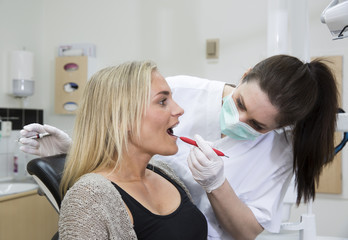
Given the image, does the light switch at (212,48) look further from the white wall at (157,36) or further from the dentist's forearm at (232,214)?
the dentist's forearm at (232,214)

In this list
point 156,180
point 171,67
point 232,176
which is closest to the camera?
point 156,180

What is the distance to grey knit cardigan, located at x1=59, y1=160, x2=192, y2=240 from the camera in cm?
91

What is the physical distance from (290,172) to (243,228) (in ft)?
1.10

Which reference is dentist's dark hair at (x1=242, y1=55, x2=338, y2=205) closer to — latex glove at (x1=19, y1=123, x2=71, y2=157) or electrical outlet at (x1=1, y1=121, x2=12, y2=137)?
latex glove at (x1=19, y1=123, x2=71, y2=157)

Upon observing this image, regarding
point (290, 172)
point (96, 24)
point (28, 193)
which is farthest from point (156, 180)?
point (96, 24)

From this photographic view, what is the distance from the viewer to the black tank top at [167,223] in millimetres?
1049

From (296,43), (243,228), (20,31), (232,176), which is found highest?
(20,31)

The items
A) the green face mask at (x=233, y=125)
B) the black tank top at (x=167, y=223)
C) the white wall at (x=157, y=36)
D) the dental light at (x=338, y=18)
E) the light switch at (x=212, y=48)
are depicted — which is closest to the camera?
the dental light at (x=338, y=18)

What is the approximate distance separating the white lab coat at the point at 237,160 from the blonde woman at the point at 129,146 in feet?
0.93

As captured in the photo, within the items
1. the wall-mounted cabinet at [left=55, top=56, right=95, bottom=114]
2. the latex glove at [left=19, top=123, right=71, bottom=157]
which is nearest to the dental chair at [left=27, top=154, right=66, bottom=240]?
the latex glove at [left=19, top=123, right=71, bottom=157]

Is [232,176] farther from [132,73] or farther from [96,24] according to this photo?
[96,24]

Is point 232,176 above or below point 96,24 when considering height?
below

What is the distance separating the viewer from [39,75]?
137 inches

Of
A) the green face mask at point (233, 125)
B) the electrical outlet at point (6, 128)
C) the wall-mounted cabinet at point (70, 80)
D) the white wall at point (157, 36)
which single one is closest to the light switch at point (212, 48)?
the white wall at point (157, 36)
